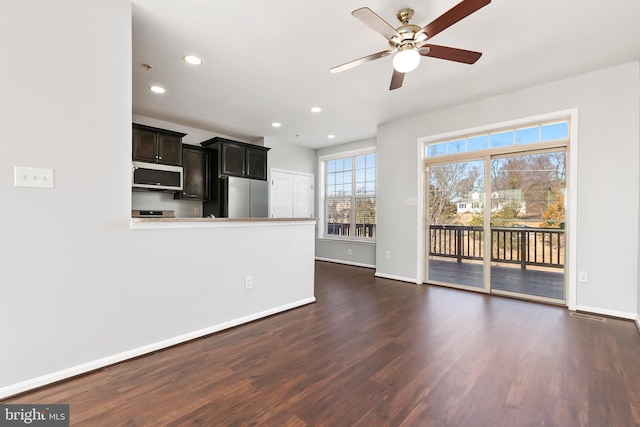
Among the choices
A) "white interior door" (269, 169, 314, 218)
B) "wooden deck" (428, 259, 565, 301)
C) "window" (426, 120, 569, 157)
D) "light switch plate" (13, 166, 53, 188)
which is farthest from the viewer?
"white interior door" (269, 169, 314, 218)

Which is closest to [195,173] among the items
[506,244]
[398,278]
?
[398,278]

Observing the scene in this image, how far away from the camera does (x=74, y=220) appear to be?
186cm

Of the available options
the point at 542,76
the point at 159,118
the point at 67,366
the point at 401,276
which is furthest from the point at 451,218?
the point at 159,118

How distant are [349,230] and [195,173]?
11.1 feet

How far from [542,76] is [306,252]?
3.37 m

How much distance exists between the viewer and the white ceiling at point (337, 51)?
2180 mm

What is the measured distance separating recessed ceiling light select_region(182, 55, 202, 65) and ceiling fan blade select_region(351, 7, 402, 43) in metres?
1.89

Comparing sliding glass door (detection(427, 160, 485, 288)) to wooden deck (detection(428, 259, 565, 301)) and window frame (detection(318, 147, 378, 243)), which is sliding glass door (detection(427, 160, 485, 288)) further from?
window frame (detection(318, 147, 378, 243))

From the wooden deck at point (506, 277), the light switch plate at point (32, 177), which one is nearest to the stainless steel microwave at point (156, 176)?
the light switch plate at point (32, 177)

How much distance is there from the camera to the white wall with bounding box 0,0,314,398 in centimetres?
167

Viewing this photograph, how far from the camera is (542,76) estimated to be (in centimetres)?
319

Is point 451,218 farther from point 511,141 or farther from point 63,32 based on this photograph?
point 63,32

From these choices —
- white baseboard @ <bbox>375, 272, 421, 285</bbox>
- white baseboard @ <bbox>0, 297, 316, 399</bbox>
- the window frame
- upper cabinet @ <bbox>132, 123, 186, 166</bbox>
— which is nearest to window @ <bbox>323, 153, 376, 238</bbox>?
the window frame

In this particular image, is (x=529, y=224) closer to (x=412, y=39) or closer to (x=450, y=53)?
(x=450, y=53)
